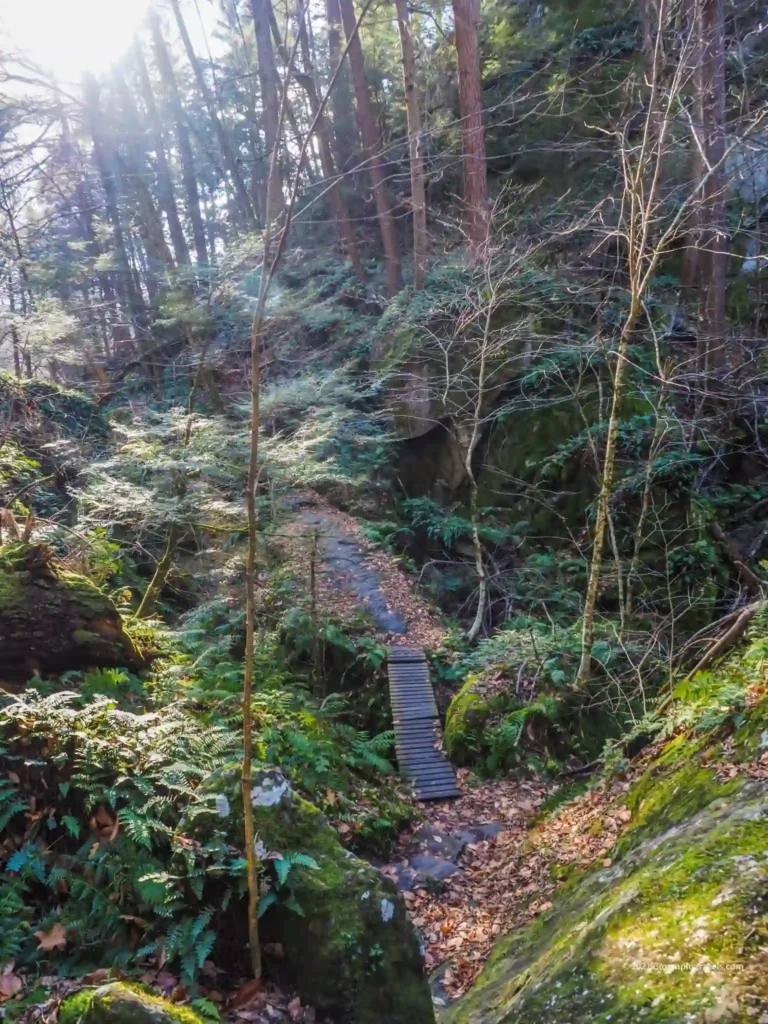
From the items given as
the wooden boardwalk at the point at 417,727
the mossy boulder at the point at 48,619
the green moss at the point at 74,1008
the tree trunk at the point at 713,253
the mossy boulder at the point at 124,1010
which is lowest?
the wooden boardwalk at the point at 417,727

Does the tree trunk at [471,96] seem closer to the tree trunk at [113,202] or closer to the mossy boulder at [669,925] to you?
the tree trunk at [113,202]

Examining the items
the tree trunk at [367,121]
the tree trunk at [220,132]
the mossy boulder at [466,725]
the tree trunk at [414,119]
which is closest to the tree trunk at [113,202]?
the tree trunk at [220,132]

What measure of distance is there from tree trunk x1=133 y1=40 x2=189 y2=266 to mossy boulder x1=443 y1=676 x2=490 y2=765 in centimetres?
2022

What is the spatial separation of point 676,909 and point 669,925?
80 mm

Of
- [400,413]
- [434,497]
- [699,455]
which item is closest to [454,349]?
[400,413]

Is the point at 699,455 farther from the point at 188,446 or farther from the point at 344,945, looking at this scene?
the point at 344,945

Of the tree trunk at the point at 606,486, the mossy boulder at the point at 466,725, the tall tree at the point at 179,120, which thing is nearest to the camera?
the tree trunk at the point at 606,486

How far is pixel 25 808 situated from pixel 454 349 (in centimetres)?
1115

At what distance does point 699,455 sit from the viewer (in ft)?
35.3

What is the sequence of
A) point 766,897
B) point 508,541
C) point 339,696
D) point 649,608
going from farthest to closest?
1. point 508,541
2. point 649,608
3. point 339,696
4. point 766,897

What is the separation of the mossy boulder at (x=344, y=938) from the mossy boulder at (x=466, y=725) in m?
4.27

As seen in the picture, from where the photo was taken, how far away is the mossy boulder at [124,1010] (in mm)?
2531

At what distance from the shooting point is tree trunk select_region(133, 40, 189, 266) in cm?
2323

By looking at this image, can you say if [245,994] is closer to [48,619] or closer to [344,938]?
[344,938]
